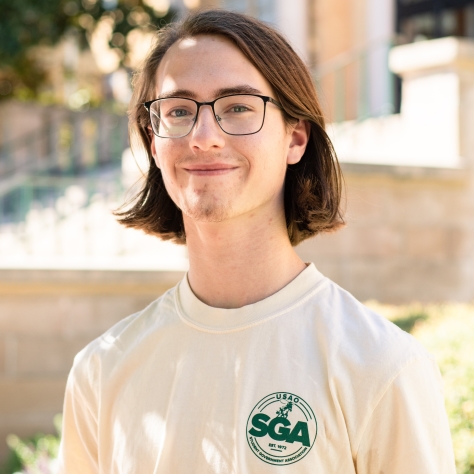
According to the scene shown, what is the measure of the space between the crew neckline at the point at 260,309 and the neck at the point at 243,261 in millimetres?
51

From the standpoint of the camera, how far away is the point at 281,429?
160 centimetres

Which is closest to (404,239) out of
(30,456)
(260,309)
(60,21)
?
(30,456)

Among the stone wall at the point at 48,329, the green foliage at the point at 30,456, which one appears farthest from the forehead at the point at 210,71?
the stone wall at the point at 48,329

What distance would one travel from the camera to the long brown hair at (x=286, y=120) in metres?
1.83

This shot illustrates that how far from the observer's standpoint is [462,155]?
709 centimetres

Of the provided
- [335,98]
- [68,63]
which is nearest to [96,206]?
[335,98]

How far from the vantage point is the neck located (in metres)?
1.86

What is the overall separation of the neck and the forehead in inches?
11.9

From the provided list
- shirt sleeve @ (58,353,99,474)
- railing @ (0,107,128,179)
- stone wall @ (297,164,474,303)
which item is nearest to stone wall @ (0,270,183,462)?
stone wall @ (297,164,474,303)

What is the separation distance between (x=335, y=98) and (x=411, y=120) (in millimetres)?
1357

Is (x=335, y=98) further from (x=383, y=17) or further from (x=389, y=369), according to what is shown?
(x=389, y=369)

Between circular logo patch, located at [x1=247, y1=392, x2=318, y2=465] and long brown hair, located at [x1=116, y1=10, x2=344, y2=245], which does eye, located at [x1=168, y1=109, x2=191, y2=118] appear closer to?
long brown hair, located at [x1=116, y1=10, x2=344, y2=245]

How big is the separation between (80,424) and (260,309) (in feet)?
1.91

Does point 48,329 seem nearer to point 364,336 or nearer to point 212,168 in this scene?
point 212,168
